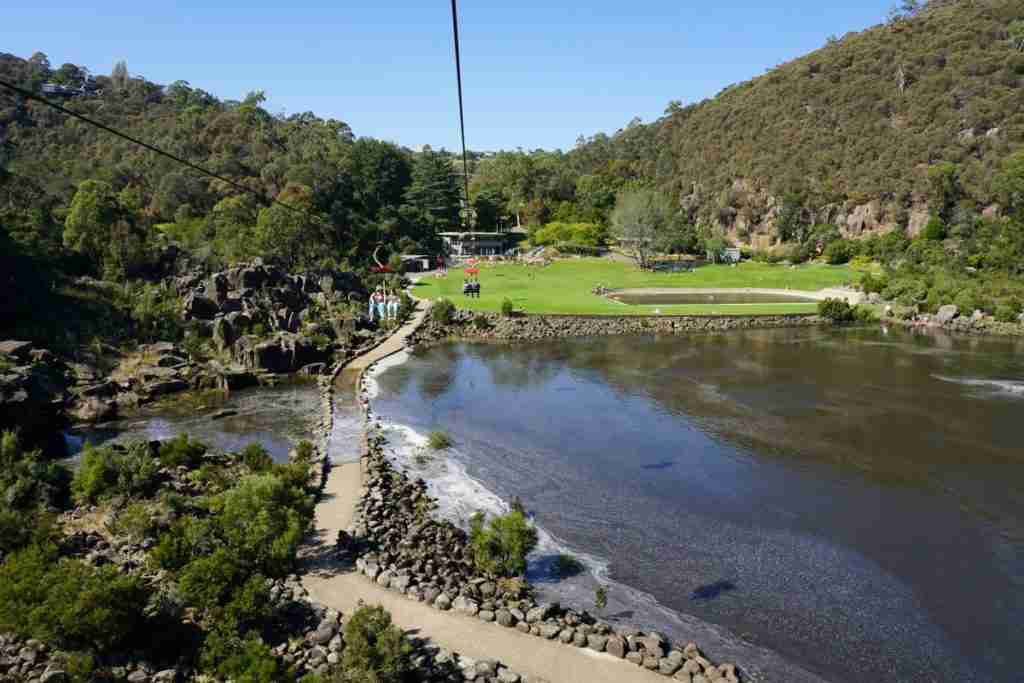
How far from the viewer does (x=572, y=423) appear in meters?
31.8

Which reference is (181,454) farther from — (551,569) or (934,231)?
(934,231)

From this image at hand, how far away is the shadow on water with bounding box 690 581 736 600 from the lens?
17094mm

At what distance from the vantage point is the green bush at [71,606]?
41.5 ft

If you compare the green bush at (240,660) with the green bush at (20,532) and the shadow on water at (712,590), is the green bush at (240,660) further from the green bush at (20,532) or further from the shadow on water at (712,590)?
the shadow on water at (712,590)

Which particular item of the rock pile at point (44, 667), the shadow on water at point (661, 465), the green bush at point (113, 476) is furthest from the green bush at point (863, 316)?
the rock pile at point (44, 667)

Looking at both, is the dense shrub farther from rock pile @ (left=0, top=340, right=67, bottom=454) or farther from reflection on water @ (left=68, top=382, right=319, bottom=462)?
reflection on water @ (left=68, top=382, right=319, bottom=462)

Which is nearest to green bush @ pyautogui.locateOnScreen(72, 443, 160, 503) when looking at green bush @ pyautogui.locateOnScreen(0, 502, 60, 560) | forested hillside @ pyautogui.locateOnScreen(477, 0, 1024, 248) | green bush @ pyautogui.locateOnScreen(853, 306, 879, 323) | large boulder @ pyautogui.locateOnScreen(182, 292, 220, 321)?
green bush @ pyautogui.locateOnScreen(0, 502, 60, 560)

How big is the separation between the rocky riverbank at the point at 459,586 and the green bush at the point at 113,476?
652cm

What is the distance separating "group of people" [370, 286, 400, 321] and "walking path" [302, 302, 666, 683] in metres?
36.5

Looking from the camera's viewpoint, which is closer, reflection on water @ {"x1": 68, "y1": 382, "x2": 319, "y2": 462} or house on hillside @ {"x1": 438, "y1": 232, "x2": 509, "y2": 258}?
reflection on water @ {"x1": 68, "y1": 382, "x2": 319, "y2": 462}

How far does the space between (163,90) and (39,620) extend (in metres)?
149

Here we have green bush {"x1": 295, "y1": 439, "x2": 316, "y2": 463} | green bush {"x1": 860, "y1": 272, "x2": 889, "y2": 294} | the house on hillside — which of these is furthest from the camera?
the house on hillside

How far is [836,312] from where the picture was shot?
58.5 meters

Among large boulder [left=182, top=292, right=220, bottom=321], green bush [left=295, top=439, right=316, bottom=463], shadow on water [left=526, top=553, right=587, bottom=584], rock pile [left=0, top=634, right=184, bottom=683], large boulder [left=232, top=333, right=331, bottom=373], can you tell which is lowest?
shadow on water [left=526, top=553, right=587, bottom=584]
